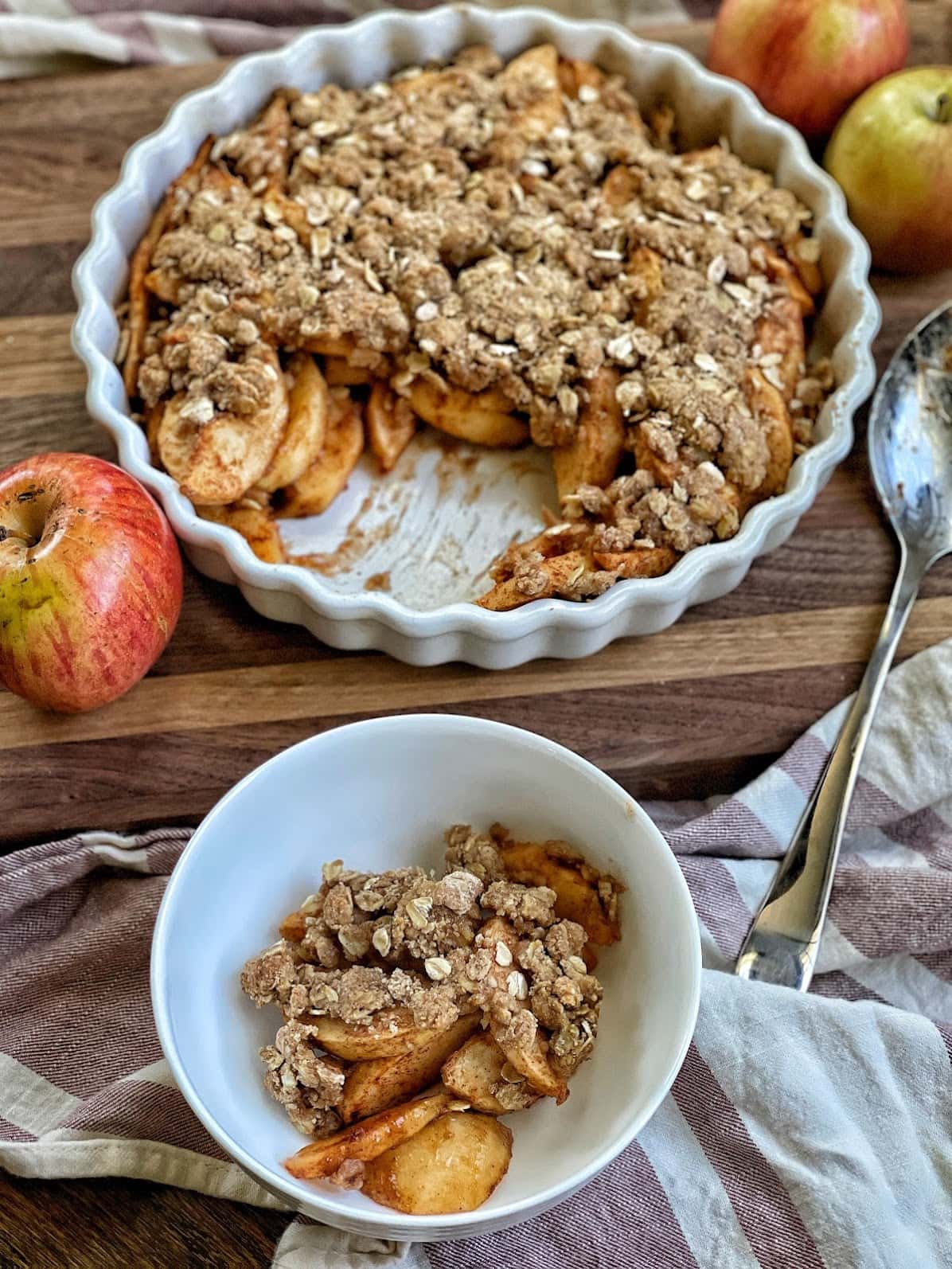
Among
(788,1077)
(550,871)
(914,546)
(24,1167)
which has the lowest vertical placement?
(24,1167)

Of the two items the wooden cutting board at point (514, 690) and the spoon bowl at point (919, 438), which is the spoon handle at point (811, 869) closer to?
the wooden cutting board at point (514, 690)

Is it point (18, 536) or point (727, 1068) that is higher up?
point (18, 536)

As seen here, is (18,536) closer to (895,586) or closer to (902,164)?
(895,586)

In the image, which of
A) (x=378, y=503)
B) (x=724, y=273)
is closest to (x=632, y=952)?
(x=378, y=503)

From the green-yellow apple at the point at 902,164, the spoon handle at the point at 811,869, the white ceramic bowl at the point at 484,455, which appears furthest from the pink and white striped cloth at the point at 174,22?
the spoon handle at the point at 811,869

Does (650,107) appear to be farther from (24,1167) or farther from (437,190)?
(24,1167)

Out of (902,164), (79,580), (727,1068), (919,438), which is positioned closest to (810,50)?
(902,164)
